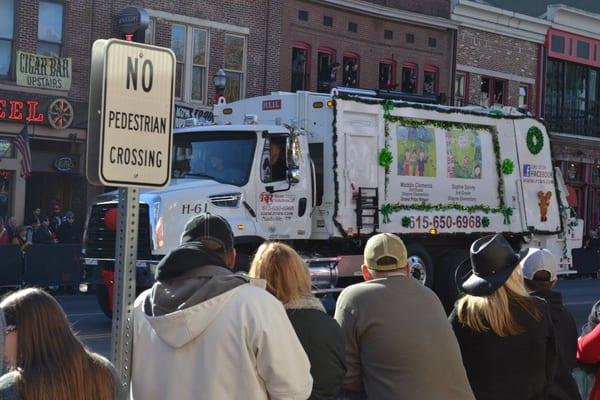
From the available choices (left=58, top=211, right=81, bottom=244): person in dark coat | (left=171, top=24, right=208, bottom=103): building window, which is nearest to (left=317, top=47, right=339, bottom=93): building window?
(left=171, top=24, right=208, bottom=103): building window

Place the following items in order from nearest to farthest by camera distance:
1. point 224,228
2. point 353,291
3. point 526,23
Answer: point 224,228 → point 353,291 → point 526,23

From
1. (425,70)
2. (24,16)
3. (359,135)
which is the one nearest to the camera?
(359,135)

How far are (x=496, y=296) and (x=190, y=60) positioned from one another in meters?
24.6

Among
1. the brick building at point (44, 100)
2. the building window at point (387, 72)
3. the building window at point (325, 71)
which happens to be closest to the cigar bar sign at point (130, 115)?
the brick building at point (44, 100)

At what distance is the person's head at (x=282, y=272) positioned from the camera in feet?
16.2

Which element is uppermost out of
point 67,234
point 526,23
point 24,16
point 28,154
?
point 526,23

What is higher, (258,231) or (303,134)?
(303,134)

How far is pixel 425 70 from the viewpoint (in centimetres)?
3647

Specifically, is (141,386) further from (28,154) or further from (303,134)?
(28,154)

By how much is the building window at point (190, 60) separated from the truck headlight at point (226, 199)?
48.1 ft

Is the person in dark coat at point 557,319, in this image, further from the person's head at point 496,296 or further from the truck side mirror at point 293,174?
the truck side mirror at point 293,174

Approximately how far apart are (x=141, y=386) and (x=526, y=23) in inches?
1478

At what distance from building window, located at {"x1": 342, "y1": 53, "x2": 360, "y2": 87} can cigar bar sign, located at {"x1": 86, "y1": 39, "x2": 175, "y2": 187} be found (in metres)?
29.2

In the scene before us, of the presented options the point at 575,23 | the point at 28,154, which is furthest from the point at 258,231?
the point at 575,23
